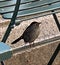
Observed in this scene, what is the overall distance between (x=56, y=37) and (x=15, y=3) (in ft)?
1.72

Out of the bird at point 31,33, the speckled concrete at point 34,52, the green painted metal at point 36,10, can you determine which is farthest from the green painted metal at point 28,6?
the speckled concrete at point 34,52

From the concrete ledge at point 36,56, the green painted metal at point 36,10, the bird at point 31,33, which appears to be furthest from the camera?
the concrete ledge at point 36,56

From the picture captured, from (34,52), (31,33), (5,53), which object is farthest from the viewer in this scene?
(34,52)

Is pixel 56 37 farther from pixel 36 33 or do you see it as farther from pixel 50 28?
pixel 50 28

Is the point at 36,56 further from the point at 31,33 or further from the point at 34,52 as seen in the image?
the point at 31,33

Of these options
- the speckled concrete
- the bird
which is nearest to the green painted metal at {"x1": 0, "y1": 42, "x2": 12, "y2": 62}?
the bird

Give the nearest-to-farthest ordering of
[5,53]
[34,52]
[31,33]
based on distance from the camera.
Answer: [5,53], [31,33], [34,52]

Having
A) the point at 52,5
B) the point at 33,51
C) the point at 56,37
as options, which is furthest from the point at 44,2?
the point at 33,51

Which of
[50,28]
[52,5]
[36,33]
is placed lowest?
[50,28]

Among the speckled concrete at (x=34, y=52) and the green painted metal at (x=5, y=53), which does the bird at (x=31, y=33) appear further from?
the green painted metal at (x=5, y=53)

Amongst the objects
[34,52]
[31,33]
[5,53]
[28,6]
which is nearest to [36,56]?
[34,52]

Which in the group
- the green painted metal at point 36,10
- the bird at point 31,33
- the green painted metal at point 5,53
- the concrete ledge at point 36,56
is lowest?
the concrete ledge at point 36,56

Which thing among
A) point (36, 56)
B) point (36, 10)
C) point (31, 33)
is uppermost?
point (36, 10)

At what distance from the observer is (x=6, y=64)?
523 cm
